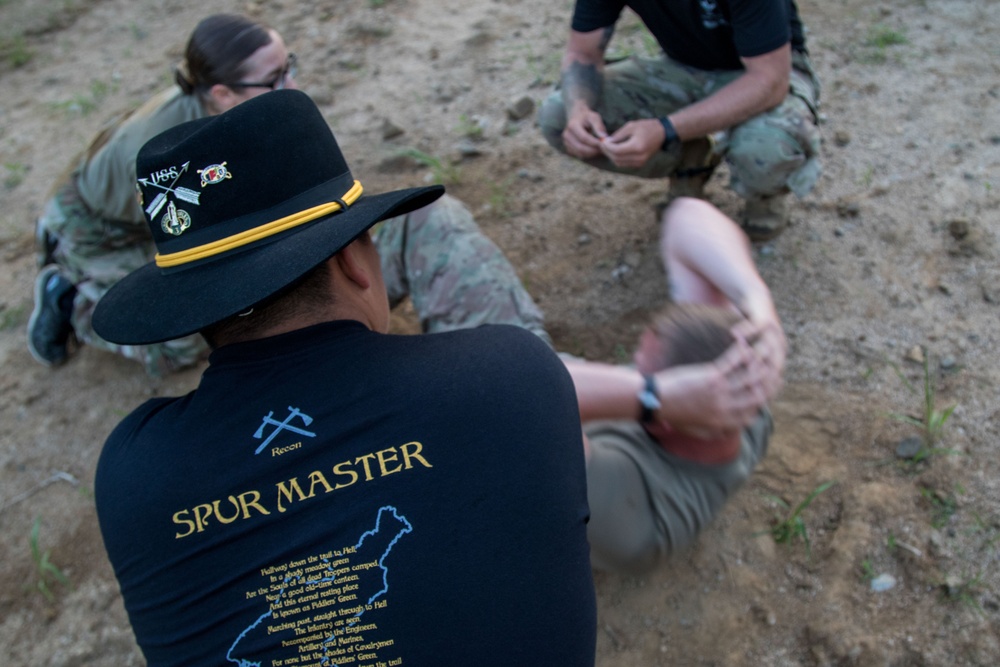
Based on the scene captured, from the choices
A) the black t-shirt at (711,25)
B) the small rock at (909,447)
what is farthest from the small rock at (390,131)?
the small rock at (909,447)

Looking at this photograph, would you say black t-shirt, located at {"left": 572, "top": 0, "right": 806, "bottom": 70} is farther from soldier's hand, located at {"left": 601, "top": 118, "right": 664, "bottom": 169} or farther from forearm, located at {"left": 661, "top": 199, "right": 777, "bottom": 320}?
forearm, located at {"left": 661, "top": 199, "right": 777, "bottom": 320}

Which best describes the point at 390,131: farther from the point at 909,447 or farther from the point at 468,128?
the point at 909,447

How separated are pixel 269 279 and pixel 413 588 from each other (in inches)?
20.7

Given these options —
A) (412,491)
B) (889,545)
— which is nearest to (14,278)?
(412,491)

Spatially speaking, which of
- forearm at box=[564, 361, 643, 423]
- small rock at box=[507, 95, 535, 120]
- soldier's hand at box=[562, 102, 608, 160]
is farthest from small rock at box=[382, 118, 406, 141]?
forearm at box=[564, 361, 643, 423]

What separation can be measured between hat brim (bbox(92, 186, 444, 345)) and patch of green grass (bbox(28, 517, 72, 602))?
4.34 ft

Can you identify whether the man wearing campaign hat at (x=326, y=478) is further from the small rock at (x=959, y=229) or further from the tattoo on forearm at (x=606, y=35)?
the small rock at (x=959, y=229)

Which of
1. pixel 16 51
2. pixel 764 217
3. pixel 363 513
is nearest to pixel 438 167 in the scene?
pixel 764 217

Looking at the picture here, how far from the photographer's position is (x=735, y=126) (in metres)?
2.55

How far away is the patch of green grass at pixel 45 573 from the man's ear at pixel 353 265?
64.0 inches

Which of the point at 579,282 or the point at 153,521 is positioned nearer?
the point at 153,521

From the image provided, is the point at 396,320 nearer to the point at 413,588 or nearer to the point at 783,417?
the point at 783,417

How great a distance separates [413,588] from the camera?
3.63 ft

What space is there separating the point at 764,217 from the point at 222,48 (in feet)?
6.44
